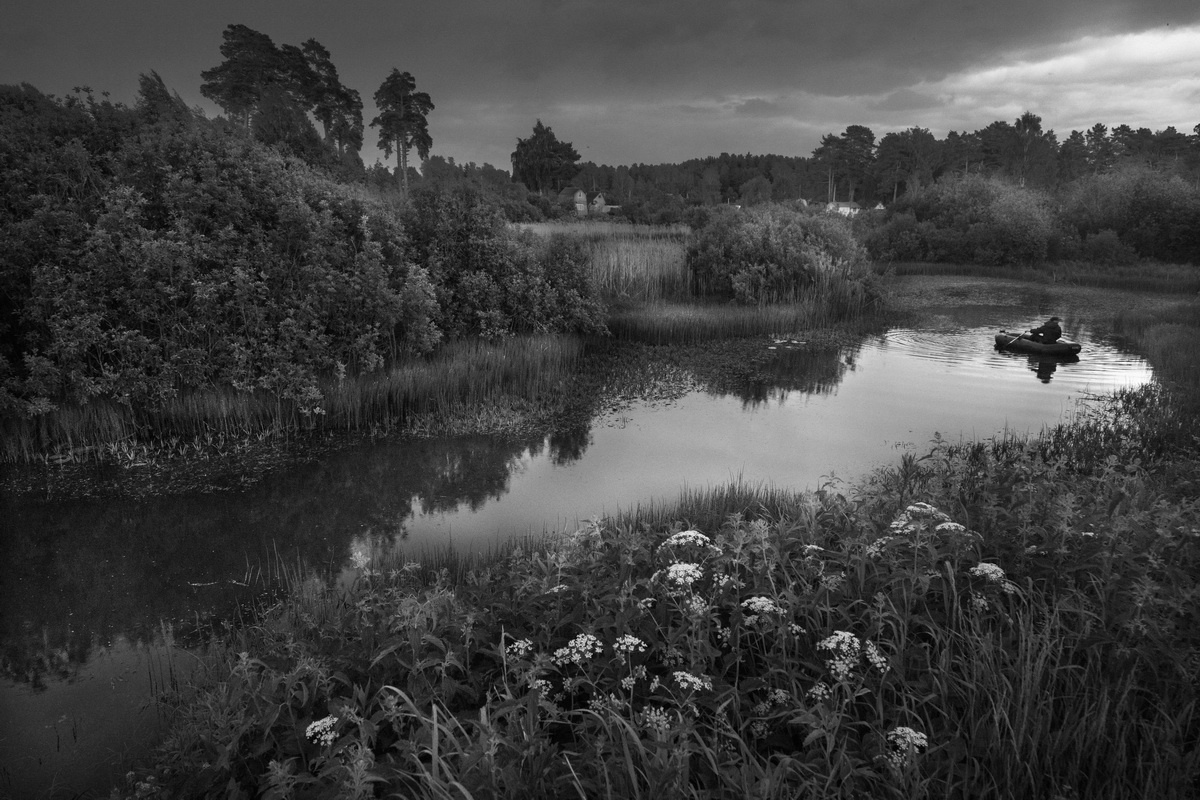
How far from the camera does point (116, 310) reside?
31.5 ft

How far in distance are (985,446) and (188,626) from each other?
8.69 metres

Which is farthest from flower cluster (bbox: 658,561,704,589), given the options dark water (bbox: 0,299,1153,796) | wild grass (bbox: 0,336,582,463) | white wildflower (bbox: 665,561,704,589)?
wild grass (bbox: 0,336,582,463)

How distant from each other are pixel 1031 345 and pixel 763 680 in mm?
14897

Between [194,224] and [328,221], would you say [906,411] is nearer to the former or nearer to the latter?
[328,221]

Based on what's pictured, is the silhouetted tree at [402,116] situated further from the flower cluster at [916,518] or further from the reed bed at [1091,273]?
the flower cluster at [916,518]

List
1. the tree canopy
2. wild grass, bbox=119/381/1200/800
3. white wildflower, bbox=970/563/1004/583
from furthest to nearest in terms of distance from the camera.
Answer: the tree canopy, white wildflower, bbox=970/563/1004/583, wild grass, bbox=119/381/1200/800

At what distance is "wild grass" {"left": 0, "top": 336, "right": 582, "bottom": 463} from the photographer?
9094mm

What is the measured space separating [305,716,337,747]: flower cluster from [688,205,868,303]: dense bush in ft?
61.7

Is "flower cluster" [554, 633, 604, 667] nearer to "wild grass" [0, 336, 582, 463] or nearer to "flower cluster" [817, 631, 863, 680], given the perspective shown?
"flower cluster" [817, 631, 863, 680]

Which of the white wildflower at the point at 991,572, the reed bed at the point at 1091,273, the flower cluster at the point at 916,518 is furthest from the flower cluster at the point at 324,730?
the reed bed at the point at 1091,273

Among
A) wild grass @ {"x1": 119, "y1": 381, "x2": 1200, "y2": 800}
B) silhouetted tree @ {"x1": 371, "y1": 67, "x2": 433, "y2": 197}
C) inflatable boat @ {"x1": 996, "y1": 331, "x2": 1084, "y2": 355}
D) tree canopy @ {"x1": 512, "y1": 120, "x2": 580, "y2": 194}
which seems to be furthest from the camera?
tree canopy @ {"x1": 512, "y1": 120, "x2": 580, "y2": 194}

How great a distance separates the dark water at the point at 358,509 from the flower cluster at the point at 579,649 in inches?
101

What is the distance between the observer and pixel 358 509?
774cm

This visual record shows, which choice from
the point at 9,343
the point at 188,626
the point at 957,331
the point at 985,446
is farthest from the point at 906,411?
the point at 9,343
